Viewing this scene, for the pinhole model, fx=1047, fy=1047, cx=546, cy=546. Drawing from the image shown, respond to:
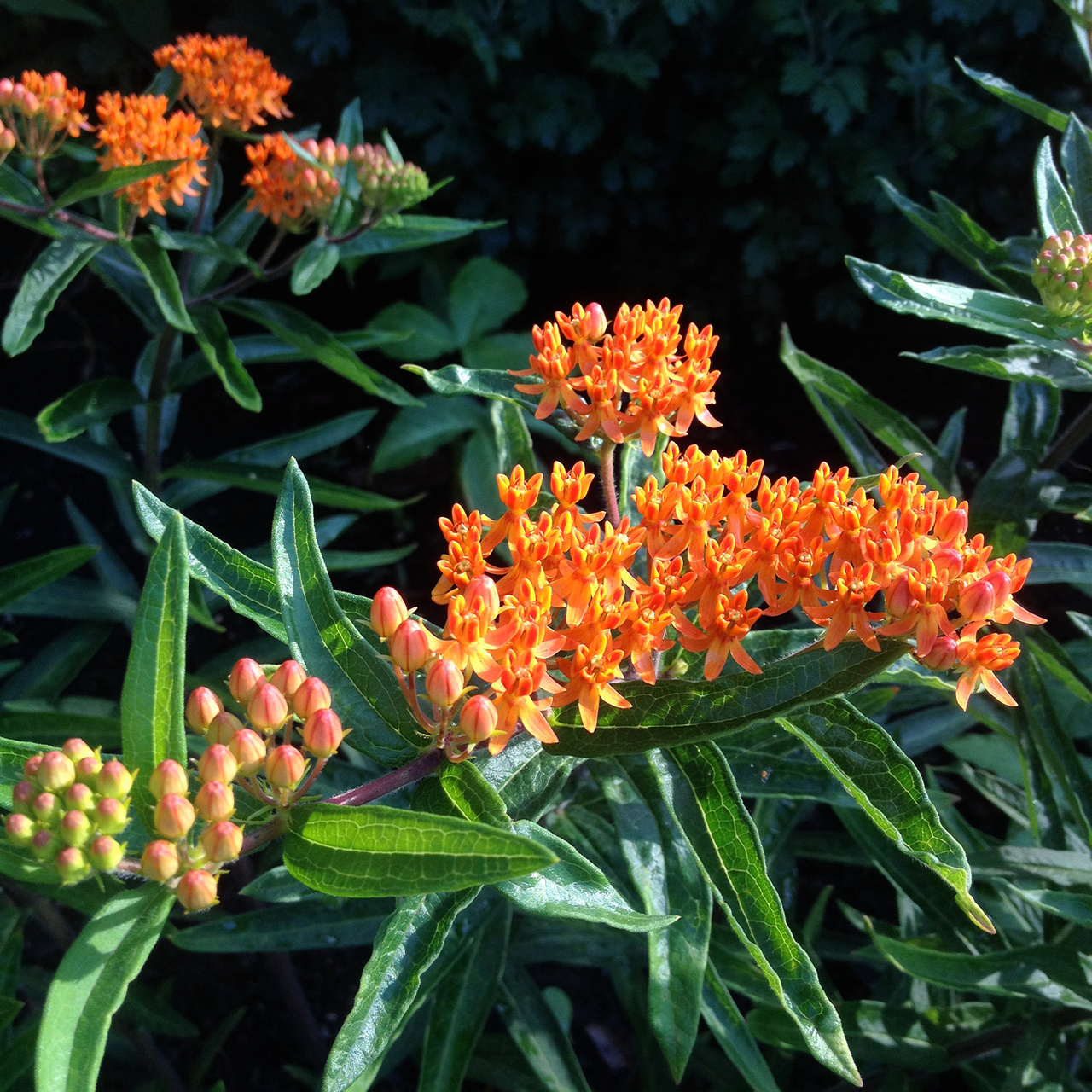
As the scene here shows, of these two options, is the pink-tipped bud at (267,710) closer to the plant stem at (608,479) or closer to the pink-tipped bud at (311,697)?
the pink-tipped bud at (311,697)

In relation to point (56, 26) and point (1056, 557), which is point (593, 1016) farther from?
point (56, 26)

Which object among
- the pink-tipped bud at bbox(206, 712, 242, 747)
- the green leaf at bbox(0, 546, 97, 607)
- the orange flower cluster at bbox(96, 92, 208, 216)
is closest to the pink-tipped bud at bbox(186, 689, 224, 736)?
the pink-tipped bud at bbox(206, 712, 242, 747)

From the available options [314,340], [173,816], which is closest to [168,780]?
[173,816]

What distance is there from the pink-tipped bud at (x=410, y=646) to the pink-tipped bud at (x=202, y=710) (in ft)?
0.58

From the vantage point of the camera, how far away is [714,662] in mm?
1149

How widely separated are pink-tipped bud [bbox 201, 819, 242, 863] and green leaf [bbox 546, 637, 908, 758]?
0.34m

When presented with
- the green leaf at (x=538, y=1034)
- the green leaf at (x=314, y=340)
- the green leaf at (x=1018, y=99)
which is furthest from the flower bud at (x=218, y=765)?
the green leaf at (x=1018, y=99)

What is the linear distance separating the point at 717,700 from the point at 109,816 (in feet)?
1.87

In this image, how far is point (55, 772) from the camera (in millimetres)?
910

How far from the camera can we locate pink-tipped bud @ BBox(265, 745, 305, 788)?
3.13ft

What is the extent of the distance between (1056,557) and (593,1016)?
1.70m

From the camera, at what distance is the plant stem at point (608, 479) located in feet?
4.44

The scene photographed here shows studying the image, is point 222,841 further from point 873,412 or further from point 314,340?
point 314,340

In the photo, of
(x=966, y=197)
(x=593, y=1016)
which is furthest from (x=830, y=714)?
(x=966, y=197)
